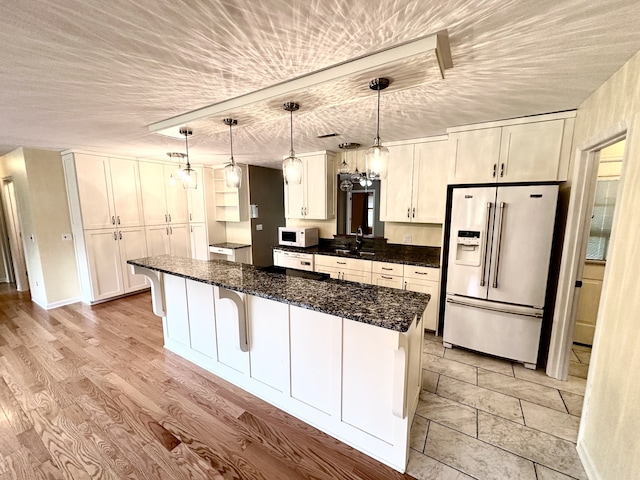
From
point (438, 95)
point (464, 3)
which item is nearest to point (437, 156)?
point (438, 95)

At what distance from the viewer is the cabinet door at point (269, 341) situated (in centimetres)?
197

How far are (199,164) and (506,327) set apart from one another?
213 inches

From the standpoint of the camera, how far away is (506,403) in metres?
2.11

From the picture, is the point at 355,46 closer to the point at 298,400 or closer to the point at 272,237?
the point at 298,400

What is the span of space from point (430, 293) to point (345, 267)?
1092 millimetres

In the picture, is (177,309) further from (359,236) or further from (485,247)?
(485,247)

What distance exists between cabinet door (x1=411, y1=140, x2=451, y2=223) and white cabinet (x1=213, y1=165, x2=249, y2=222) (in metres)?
3.33

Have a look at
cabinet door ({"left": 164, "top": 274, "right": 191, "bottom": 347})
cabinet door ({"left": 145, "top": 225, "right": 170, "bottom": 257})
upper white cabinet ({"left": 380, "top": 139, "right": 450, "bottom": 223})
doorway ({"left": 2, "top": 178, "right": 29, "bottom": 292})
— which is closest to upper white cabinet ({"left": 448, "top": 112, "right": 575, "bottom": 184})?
upper white cabinet ({"left": 380, "top": 139, "right": 450, "bottom": 223})

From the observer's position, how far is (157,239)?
484 centimetres

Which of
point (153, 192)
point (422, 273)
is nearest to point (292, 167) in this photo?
point (422, 273)

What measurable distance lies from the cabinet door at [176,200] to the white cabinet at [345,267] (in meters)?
3.08

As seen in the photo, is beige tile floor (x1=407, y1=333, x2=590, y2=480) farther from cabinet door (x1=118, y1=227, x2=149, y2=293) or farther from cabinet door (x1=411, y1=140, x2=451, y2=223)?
cabinet door (x1=118, y1=227, x2=149, y2=293)

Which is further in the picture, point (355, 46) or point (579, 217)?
point (579, 217)

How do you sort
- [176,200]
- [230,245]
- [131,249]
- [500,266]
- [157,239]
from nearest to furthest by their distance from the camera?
[500,266] < [131,249] < [157,239] < [176,200] < [230,245]
